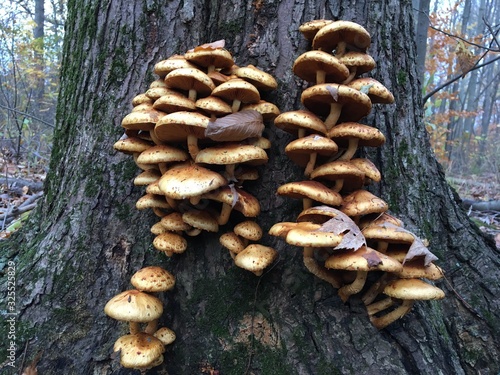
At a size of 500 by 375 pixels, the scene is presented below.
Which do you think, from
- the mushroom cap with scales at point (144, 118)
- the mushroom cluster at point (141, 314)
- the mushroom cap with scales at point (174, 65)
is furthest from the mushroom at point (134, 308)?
the mushroom cap with scales at point (174, 65)

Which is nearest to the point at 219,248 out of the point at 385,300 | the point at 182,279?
the point at 182,279

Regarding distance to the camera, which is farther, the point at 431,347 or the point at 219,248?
the point at 219,248

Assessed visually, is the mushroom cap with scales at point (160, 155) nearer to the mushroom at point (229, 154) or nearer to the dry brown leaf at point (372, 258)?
the mushroom at point (229, 154)

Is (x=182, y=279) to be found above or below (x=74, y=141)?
below

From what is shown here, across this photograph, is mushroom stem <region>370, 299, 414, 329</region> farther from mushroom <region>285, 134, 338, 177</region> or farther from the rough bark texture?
mushroom <region>285, 134, 338, 177</region>

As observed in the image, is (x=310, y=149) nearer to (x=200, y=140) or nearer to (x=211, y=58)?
(x=200, y=140)


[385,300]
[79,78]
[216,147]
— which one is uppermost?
Result: [79,78]

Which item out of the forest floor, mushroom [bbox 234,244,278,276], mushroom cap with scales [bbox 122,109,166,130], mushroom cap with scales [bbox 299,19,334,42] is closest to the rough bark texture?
mushroom cap with scales [bbox 299,19,334,42]

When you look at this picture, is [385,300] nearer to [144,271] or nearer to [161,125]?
[144,271]
